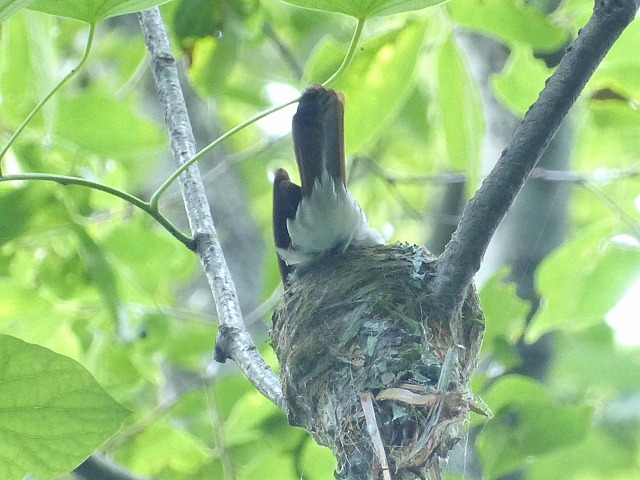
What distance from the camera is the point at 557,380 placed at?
3816mm

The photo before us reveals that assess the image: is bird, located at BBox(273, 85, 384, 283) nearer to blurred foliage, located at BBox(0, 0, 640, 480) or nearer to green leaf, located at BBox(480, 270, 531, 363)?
blurred foliage, located at BBox(0, 0, 640, 480)

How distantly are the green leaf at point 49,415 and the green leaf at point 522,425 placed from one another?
1.05 m

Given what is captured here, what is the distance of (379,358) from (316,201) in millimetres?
784

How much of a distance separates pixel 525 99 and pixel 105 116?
44.0 inches

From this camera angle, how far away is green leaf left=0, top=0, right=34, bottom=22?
1.10 meters

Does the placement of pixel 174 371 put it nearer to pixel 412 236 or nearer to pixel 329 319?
pixel 412 236

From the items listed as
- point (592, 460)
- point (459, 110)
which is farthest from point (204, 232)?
point (592, 460)

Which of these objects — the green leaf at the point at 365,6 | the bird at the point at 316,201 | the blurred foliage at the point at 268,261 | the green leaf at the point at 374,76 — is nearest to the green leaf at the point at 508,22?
the blurred foliage at the point at 268,261

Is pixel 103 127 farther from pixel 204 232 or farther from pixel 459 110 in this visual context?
pixel 459 110

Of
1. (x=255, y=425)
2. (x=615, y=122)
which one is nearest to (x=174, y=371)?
(x=255, y=425)

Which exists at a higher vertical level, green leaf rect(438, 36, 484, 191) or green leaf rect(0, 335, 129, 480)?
green leaf rect(438, 36, 484, 191)

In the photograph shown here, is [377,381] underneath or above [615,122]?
underneath

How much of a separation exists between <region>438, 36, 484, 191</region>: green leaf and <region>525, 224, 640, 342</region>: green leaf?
0.41 meters

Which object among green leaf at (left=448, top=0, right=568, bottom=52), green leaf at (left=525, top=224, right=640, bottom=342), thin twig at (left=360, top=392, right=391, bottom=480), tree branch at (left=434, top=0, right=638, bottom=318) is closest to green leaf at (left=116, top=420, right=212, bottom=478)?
thin twig at (left=360, top=392, right=391, bottom=480)
